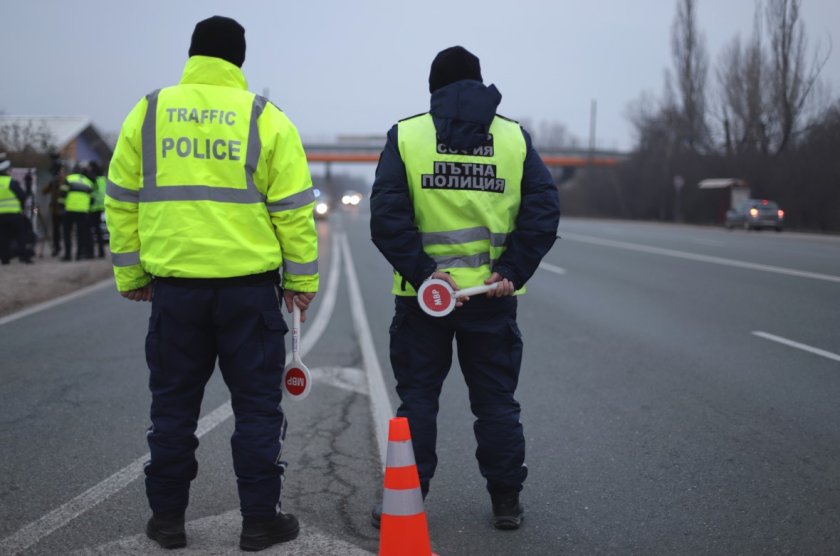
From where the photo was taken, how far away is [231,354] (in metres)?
3.72

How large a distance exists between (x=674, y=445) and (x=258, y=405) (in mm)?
2723

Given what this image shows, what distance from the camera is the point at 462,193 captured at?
3973mm

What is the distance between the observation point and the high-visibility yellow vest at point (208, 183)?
3627mm

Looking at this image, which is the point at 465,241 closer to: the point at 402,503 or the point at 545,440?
the point at 402,503

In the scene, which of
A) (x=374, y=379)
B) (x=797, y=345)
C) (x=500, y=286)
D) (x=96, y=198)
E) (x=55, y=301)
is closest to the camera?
(x=500, y=286)

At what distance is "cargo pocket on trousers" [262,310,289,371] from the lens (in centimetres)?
371

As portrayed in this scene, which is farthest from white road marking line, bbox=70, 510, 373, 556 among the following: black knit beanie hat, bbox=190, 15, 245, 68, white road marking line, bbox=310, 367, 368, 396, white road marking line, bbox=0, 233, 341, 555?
white road marking line, bbox=310, 367, 368, 396

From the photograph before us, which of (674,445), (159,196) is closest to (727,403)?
(674,445)

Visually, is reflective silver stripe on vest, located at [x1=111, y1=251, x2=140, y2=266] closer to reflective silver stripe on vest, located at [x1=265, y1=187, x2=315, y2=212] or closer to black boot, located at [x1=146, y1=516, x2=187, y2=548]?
reflective silver stripe on vest, located at [x1=265, y1=187, x2=315, y2=212]

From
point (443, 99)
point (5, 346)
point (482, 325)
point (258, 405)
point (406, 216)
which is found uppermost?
point (443, 99)

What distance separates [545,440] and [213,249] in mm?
2693

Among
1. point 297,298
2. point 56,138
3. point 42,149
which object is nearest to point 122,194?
point 297,298

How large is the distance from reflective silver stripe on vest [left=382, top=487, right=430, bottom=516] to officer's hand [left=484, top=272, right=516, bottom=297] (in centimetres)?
97

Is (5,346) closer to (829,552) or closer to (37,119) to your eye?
(829,552)
